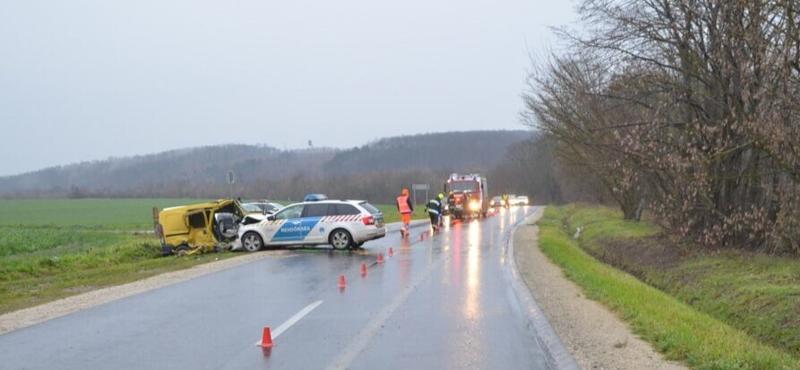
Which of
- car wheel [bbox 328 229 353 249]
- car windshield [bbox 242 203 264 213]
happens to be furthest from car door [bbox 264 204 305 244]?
car windshield [bbox 242 203 264 213]

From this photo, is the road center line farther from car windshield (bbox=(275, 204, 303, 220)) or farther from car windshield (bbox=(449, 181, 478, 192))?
car windshield (bbox=(449, 181, 478, 192))

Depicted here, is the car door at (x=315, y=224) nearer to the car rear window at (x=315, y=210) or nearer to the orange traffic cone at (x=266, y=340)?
the car rear window at (x=315, y=210)

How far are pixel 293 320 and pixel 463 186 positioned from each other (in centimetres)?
4314

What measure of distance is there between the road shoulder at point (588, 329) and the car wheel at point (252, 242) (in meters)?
10.7

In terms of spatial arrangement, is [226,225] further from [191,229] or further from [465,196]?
[465,196]

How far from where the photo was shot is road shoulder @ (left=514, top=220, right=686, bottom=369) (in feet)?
27.4

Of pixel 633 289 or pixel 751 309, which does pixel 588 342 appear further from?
pixel 751 309

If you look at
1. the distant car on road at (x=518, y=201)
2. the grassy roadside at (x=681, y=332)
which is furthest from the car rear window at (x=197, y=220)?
the distant car on road at (x=518, y=201)

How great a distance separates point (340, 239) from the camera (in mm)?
24906

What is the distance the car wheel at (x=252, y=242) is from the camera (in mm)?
25266

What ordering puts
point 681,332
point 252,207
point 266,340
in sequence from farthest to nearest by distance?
point 252,207, point 681,332, point 266,340

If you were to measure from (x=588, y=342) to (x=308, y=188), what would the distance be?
93.2 meters

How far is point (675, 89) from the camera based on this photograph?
2311 centimetres

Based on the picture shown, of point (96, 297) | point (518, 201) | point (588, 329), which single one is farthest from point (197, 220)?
point (518, 201)
